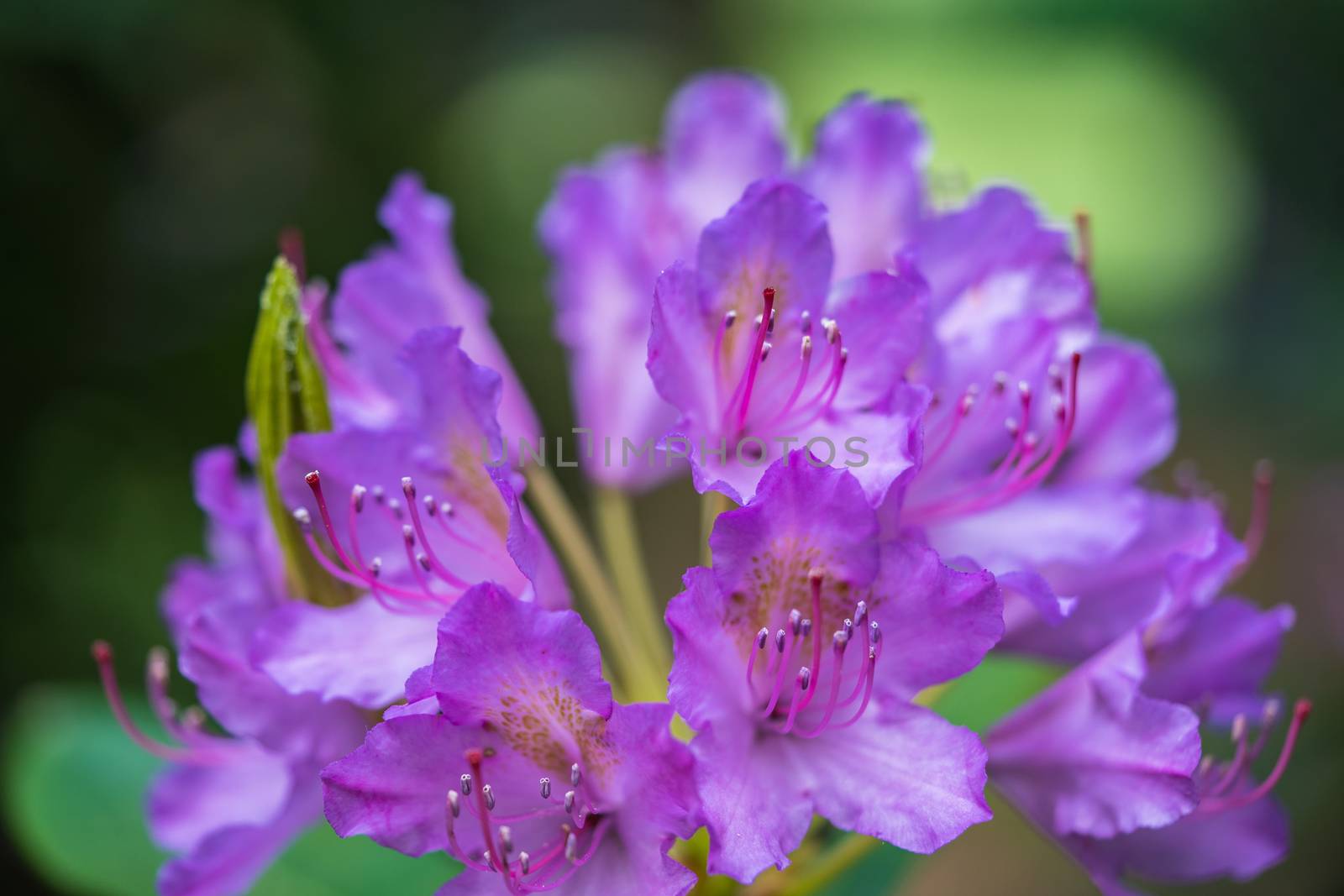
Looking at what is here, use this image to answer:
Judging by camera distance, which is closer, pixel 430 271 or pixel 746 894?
pixel 746 894

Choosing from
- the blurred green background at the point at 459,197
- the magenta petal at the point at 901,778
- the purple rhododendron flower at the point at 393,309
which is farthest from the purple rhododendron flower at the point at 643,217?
the blurred green background at the point at 459,197

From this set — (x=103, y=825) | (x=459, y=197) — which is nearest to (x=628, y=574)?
(x=103, y=825)

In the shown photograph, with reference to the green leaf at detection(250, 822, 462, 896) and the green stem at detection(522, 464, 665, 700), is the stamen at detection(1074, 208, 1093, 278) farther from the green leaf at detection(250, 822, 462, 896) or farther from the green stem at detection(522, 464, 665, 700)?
the green leaf at detection(250, 822, 462, 896)

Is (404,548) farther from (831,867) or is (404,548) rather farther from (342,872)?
(342,872)

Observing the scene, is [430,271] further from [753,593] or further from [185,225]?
[185,225]

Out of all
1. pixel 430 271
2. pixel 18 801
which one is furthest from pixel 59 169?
pixel 430 271
